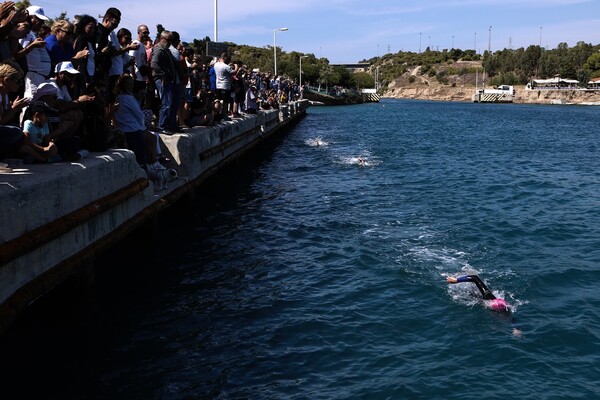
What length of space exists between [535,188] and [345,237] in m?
10.7

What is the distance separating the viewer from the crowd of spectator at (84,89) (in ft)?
26.2

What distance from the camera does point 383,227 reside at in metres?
14.7

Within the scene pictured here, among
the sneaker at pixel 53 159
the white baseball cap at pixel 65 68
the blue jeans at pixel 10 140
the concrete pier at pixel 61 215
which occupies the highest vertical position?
the white baseball cap at pixel 65 68

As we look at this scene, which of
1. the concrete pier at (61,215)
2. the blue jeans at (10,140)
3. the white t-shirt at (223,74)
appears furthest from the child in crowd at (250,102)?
the blue jeans at (10,140)

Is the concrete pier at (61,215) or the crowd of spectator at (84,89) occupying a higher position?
the crowd of spectator at (84,89)

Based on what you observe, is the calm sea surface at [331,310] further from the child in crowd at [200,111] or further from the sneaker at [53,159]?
the child in crowd at [200,111]

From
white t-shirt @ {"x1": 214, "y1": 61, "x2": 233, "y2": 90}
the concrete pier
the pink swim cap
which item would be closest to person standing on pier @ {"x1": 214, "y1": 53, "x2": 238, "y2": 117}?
white t-shirt @ {"x1": 214, "y1": 61, "x2": 233, "y2": 90}

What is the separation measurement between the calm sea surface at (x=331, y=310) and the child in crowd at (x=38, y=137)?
6.84ft

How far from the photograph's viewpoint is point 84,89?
393 inches

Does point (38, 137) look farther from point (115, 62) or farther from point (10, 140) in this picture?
point (115, 62)

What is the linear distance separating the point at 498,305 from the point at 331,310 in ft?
8.41

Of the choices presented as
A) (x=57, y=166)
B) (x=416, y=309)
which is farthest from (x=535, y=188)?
(x=57, y=166)

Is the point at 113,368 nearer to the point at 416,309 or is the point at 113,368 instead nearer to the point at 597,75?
the point at 416,309

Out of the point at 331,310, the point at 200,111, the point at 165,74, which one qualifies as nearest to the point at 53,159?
the point at 331,310
